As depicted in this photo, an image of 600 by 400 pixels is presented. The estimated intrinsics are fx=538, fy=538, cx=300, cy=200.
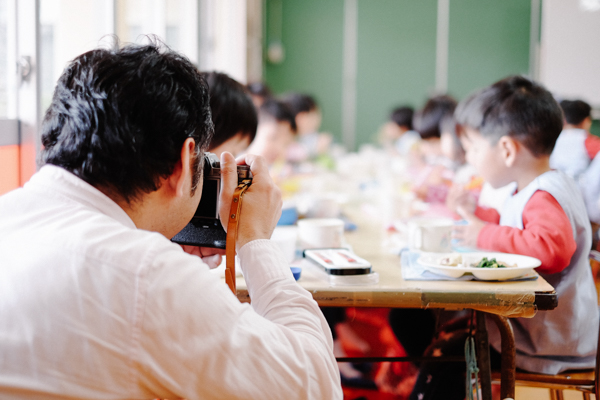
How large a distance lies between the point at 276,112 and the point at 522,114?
164 cm

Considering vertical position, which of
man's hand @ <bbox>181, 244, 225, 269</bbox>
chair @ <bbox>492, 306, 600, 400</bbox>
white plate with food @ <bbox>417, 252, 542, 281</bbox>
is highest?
man's hand @ <bbox>181, 244, 225, 269</bbox>

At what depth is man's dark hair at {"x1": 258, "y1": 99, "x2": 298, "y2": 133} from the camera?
2966 millimetres

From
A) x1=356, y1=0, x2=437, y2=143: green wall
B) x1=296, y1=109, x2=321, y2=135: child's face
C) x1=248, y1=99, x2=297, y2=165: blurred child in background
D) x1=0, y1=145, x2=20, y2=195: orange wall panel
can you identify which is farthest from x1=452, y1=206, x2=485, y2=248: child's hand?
x1=356, y1=0, x2=437, y2=143: green wall

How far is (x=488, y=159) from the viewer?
1.64 meters

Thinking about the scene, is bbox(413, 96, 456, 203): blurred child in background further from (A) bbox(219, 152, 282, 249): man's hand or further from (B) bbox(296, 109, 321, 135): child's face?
(A) bbox(219, 152, 282, 249): man's hand

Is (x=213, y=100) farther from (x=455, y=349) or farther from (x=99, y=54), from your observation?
(x=455, y=349)

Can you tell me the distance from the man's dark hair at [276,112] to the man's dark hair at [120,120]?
2249mm

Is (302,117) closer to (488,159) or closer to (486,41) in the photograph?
(488,159)

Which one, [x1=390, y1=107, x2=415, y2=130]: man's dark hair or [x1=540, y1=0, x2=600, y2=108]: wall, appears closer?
[x1=390, y1=107, x2=415, y2=130]: man's dark hair

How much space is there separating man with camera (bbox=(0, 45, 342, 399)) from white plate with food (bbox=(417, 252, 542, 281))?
0.45 metres

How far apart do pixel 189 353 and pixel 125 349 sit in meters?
0.07

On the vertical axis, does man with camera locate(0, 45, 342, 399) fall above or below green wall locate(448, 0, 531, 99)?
below

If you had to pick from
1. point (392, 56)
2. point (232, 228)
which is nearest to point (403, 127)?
point (392, 56)

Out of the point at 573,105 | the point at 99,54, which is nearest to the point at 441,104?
the point at 573,105
